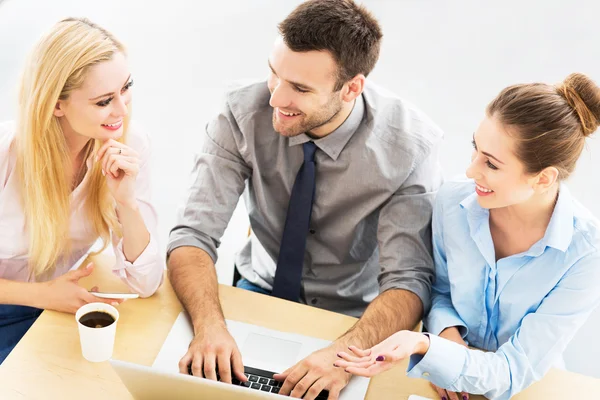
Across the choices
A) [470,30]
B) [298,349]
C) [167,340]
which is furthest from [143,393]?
[470,30]

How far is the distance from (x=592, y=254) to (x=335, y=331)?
0.58 m

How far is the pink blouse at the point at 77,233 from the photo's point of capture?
5.93 ft

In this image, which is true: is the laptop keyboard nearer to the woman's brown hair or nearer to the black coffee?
the black coffee

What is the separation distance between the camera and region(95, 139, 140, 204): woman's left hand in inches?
Result: 70.8

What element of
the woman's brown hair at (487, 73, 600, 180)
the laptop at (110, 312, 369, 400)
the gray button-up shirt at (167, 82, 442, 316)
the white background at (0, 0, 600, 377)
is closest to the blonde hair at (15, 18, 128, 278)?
the gray button-up shirt at (167, 82, 442, 316)

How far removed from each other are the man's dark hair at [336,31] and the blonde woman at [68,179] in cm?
42

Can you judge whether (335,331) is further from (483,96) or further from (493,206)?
(483,96)

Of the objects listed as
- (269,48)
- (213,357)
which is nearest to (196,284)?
(213,357)

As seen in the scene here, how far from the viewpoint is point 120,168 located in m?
1.82

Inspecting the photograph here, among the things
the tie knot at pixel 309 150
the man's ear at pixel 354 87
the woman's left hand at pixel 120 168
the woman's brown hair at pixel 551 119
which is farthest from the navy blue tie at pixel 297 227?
the woman's brown hair at pixel 551 119

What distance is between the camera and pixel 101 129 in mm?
1844

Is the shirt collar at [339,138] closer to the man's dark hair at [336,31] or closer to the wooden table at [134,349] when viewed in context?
the man's dark hair at [336,31]

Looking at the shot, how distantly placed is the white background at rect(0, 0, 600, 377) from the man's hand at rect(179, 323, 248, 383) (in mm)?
1723

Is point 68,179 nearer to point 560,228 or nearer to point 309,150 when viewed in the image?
point 309,150
